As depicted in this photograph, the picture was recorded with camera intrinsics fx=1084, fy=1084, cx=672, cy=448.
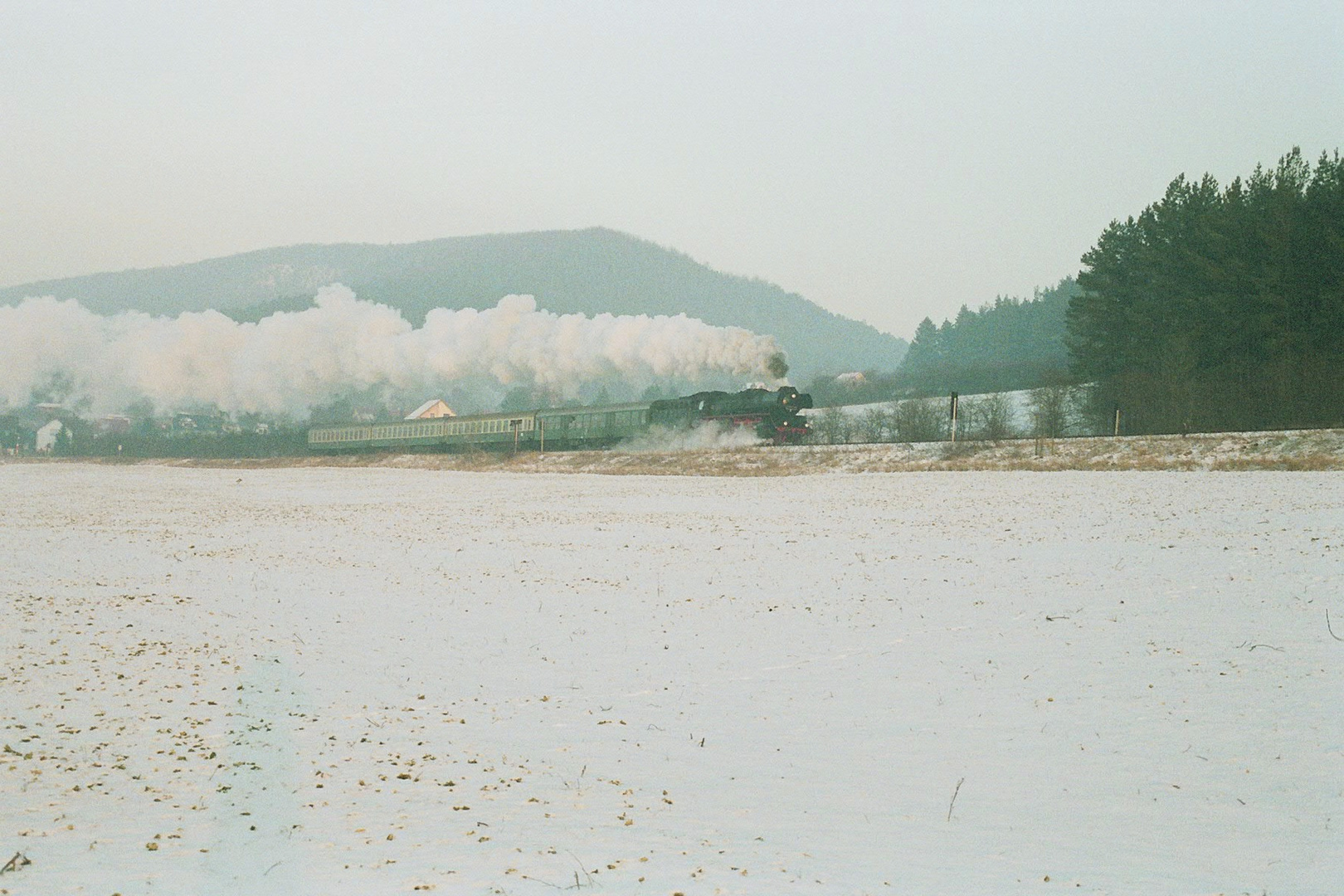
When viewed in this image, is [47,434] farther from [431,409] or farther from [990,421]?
[990,421]

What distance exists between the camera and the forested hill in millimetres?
136875

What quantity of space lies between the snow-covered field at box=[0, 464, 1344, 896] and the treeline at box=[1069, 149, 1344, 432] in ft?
98.5

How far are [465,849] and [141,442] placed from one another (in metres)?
110

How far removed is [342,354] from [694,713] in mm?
83200

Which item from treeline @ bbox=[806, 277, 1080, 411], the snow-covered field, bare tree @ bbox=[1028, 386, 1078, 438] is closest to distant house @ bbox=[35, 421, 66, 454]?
treeline @ bbox=[806, 277, 1080, 411]

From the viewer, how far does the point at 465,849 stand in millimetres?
8922

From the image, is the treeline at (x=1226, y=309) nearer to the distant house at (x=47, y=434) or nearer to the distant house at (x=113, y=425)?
the distant house at (x=113, y=425)

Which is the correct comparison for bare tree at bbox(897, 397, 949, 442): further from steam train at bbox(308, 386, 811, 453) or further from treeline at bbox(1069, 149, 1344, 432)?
treeline at bbox(1069, 149, 1344, 432)

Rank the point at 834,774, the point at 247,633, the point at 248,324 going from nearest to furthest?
the point at 834,774
the point at 247,633
the point at 248,324

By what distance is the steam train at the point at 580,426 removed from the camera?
64.2 m

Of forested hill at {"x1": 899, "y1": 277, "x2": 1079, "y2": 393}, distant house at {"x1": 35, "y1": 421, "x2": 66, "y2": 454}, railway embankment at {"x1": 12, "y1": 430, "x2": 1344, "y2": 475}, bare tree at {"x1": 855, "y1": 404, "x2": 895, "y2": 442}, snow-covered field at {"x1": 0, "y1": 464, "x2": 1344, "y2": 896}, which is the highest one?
forested hill at {"x1": 899, "y1": 277, "x2": 1079, "y2": 393}

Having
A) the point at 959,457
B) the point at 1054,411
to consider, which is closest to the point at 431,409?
the point at 1054,411

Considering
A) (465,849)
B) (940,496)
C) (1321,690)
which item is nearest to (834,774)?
(465,849)

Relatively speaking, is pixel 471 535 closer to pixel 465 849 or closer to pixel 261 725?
pixel 261 725
